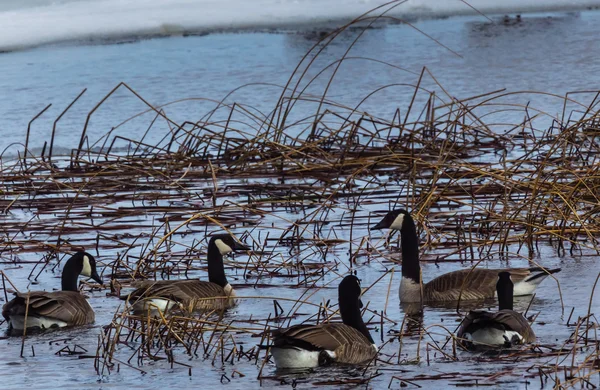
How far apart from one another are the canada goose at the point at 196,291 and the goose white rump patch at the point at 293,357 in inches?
50.5

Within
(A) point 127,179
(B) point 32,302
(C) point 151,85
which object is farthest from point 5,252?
(C) point 151,85

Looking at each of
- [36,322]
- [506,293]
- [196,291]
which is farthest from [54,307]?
[506,293]

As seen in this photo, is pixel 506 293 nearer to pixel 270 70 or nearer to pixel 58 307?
pixel 58 307

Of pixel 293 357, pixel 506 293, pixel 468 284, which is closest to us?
pixel 293 357

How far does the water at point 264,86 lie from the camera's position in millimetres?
5980

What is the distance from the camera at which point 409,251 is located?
25.9 ft

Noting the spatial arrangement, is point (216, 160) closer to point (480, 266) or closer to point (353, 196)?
point (353, 196)

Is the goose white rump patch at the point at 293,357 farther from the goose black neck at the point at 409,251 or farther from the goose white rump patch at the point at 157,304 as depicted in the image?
the goose black neck at the point at 409,251

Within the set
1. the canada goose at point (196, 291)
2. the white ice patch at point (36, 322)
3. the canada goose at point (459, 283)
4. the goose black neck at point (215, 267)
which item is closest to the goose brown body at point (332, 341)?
the canada goose at point (196, 291)

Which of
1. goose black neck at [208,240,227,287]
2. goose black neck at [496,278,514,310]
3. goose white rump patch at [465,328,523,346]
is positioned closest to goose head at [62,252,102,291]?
goose black neck at [208,240,227,287]

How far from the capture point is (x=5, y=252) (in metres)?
9.30

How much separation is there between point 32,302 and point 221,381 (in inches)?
70.1

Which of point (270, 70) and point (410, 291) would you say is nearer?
point (410, 291)

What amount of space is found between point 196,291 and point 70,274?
34.8 inches
